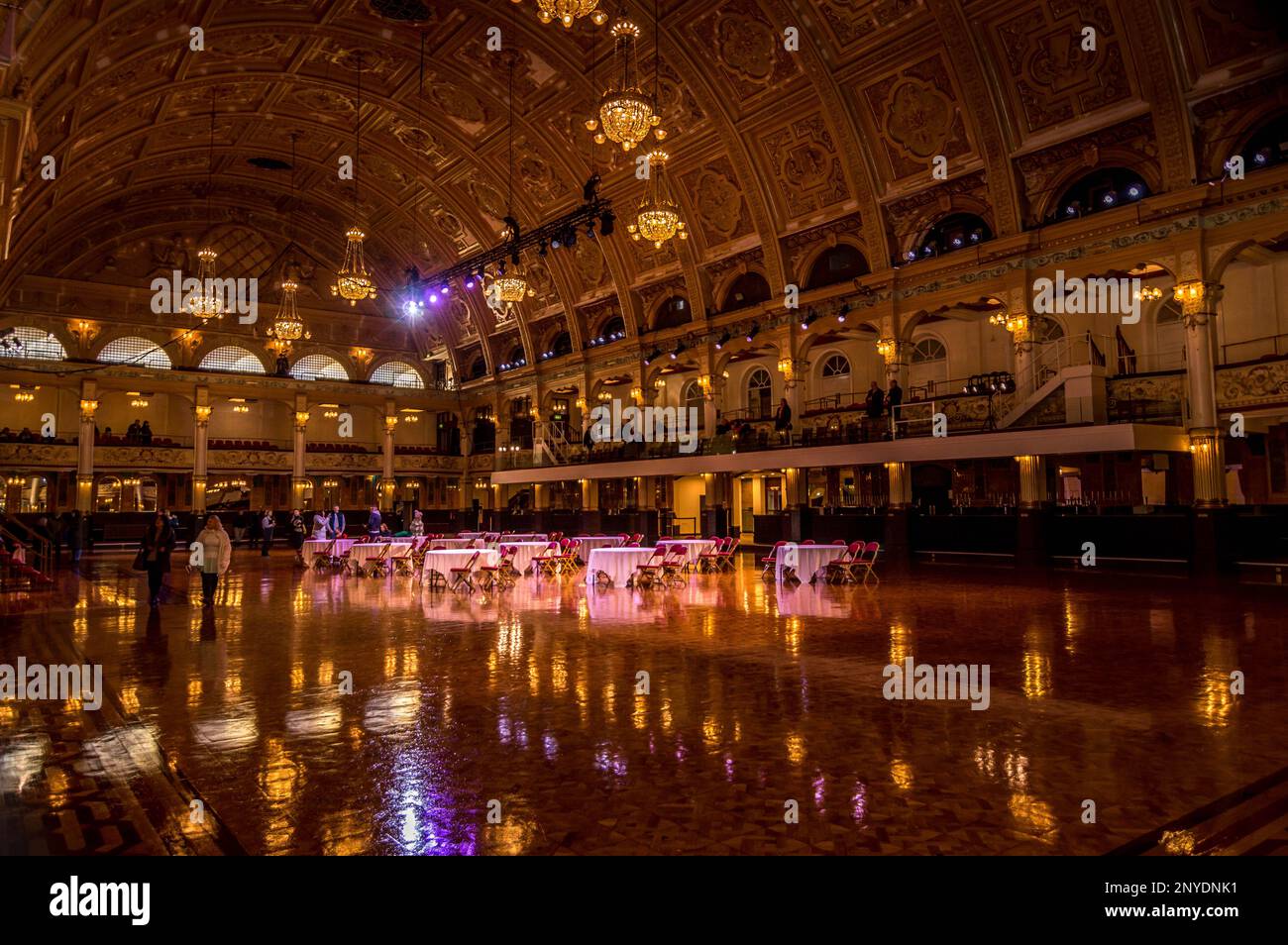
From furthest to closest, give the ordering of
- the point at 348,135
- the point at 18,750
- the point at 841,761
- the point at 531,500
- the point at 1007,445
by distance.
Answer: the point at 531,500, the point at 348,135, the point at 1007,445, the point at 18,750, the point at 841,761

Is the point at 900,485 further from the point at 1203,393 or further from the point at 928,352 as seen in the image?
the point at 928,352

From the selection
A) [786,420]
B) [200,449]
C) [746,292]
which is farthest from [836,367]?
[200,449]

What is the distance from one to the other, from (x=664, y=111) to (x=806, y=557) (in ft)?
46.0

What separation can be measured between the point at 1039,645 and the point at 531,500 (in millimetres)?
26634

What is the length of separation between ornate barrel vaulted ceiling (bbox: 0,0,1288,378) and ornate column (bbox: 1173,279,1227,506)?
7.50ft

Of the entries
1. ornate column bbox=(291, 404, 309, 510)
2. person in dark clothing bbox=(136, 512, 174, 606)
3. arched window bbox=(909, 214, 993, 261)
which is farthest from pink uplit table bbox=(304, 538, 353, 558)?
arched window bbox=(909, 214, 993, 261)

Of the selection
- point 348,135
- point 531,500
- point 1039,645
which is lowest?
point 1039,645

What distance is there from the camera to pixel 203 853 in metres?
2.89

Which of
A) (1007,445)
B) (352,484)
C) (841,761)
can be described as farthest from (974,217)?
(352,484)

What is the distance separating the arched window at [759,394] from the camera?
2647 cm

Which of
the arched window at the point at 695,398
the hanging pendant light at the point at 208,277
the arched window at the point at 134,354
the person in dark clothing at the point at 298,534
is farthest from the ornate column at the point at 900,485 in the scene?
the arched window at the point at 134,354

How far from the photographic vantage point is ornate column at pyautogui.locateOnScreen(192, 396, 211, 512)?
28.4 meters

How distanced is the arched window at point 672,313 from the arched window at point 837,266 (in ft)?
16.5
